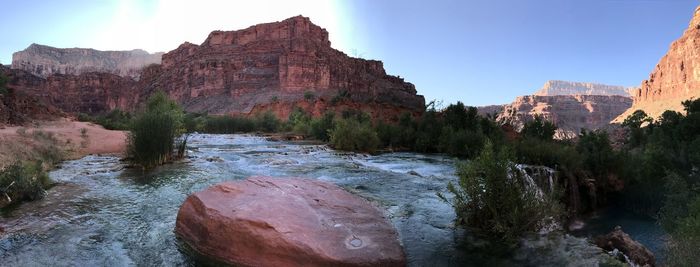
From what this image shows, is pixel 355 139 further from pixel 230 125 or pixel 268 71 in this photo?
pixel 268 71

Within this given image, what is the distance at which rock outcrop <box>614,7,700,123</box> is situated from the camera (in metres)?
88.0

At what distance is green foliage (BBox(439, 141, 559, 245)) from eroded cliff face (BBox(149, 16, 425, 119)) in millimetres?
85351

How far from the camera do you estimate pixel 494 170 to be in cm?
514

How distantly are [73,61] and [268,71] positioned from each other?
404 ft

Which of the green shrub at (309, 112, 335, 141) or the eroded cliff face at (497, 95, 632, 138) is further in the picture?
the eroded cliff face at (497, 95, 632, 138)

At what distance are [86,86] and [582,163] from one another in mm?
141020

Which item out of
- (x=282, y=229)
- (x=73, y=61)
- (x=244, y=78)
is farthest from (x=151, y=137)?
(x=73, y=61)

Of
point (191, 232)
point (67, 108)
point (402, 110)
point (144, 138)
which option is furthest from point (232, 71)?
point (191, 232)

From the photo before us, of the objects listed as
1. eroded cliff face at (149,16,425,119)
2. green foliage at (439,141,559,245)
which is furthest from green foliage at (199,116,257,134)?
eroded cliff face at (149,16,425,119)

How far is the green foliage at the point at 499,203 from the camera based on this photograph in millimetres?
4969

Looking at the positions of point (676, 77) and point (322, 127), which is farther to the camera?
point (676, 77)

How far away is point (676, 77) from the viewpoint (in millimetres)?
95250

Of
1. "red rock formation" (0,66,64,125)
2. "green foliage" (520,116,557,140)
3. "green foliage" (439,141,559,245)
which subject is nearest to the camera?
"green foliage" (439,141,559,245)

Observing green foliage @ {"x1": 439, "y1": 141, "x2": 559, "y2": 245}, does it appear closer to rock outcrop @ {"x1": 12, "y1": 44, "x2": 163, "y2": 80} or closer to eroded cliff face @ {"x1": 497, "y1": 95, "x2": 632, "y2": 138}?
eroded cliff face @ {"x1": 497, "y1": 95, "x2": 632, "y2": 138}
